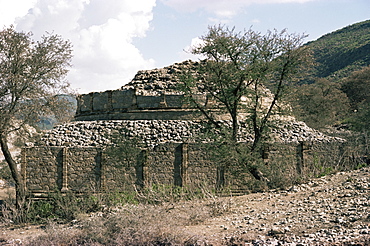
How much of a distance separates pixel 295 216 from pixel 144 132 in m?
13.1

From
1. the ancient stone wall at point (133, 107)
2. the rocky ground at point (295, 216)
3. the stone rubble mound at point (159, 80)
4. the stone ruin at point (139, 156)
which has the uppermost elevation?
the stone rubble mound at point (159, 80)

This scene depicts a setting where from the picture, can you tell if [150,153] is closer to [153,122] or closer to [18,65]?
[153,122]

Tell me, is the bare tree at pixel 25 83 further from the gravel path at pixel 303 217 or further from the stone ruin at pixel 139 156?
the gravel path at pixel 303 217

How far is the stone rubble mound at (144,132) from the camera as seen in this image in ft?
66.0

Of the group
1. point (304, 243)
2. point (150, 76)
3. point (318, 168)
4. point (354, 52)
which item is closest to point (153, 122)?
point (150, 76)

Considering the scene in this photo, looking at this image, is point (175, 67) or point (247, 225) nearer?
point (247, 225)

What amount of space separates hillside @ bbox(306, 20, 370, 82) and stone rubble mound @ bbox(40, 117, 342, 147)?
47.9 m

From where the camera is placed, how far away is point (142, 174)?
18.6m

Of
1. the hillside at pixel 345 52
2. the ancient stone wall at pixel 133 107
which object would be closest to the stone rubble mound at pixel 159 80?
the ancient stone wall at pixel 133 107

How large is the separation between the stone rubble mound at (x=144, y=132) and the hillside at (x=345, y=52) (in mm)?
47892

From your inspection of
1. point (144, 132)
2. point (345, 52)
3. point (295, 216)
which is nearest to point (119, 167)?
point (144, 132)

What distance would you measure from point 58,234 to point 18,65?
9419 millimetres

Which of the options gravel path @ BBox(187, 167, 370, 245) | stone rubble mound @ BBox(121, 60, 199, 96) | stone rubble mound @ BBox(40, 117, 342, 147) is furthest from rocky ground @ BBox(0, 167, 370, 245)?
stone rubble mound @ BBox(121, 60, 199, 96)

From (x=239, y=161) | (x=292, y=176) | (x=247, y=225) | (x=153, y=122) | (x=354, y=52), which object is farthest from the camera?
(x=354, y=52)
